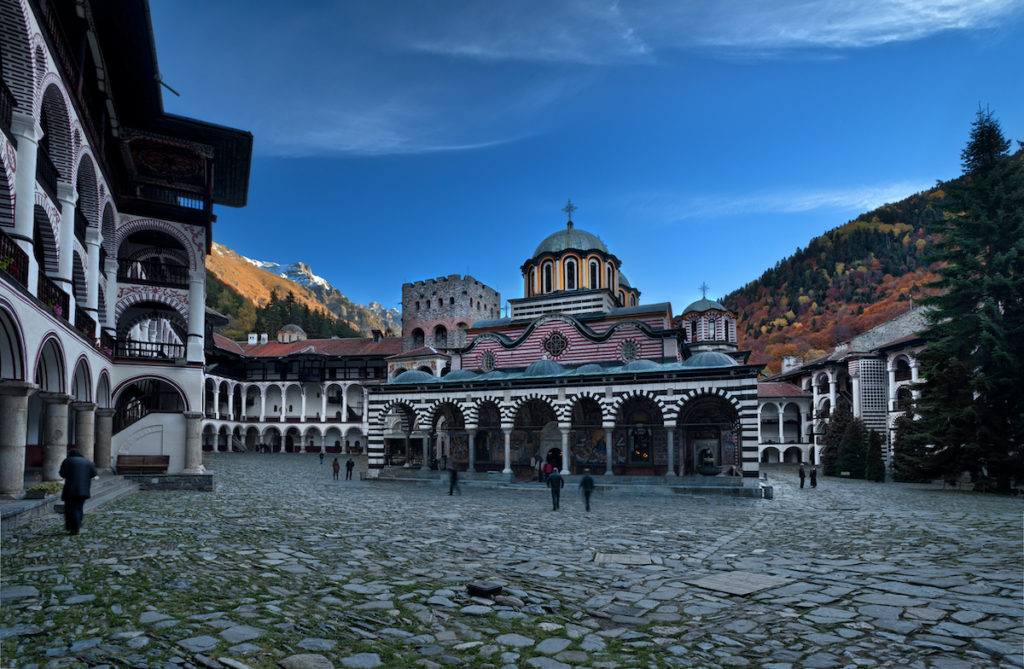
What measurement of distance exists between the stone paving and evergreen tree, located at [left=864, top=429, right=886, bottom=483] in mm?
23130

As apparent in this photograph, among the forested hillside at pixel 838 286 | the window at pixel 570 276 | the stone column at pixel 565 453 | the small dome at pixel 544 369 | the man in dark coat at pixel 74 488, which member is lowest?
the stone column at pixel 565 453

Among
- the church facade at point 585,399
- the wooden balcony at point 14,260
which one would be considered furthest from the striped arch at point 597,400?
the wooden balcony at point 14,260

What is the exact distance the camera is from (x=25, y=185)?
12.8 meters

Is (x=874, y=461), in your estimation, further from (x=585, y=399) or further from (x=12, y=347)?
(x=12, y=347)

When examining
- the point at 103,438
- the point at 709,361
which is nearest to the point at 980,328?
the point at 709,361

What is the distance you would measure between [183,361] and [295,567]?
1626 cm

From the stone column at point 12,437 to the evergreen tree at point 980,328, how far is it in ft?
91.0

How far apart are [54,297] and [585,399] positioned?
20403 mm

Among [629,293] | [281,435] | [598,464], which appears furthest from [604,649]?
[281,435]

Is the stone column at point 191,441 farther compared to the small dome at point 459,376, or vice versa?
the small dome at point 459,376

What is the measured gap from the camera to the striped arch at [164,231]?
2247cm

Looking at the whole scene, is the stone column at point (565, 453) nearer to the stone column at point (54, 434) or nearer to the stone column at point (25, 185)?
the stone column at point (54, 434)

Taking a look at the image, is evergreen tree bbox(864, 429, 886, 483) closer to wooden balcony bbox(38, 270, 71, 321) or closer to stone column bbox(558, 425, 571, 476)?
stone column bbox(558, 425, 571, 476)

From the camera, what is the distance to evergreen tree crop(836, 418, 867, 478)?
38.7m
